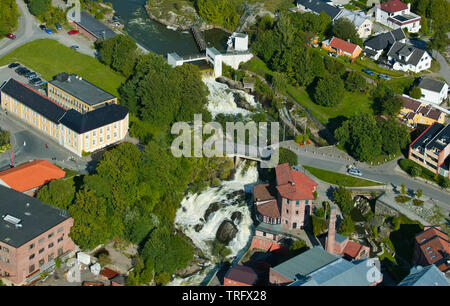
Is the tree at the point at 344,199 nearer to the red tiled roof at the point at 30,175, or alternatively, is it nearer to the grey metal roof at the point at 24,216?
the grey metal roof at the point at 24,216

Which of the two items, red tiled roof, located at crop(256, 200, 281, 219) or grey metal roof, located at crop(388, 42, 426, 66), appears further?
grey metal roof, located at crop(388, 42, 426, 66)

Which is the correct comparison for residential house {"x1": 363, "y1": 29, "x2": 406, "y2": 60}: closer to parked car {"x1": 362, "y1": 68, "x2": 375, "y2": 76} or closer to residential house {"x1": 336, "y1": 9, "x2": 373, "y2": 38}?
residential house {"x1": 336, "y1": 9, "x2": 373, "y2": 38}

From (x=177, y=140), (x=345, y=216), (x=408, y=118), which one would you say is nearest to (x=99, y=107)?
(x=177, y=140)

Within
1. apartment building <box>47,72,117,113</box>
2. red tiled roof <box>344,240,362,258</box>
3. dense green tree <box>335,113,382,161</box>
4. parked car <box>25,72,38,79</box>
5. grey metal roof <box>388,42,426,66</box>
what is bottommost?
parked car <box>25,72,38,79</box>

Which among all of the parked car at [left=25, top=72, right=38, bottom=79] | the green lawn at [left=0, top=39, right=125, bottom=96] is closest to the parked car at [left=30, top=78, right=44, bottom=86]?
the parked car at [left=25, top=72, right=38, bottom=79]

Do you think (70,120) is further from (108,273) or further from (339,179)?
(339,179)
